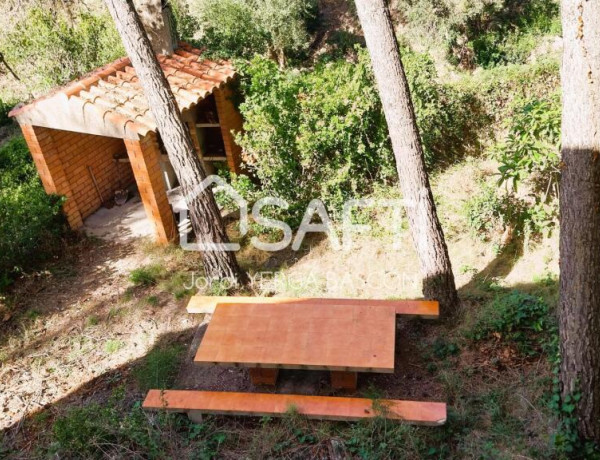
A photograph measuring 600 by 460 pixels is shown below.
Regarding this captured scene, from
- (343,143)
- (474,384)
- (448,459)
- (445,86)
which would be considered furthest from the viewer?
(445,86)

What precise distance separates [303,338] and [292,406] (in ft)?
2.16

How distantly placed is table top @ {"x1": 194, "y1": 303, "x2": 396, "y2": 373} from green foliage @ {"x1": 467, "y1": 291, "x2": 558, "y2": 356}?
1.06 meters

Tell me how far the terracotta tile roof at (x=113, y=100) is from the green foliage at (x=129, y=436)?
154 inches

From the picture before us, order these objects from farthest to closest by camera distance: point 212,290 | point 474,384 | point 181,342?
point 212,290
point 181,342
point 474,384

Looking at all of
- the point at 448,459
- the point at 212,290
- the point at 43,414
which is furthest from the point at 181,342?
the point at 448,459

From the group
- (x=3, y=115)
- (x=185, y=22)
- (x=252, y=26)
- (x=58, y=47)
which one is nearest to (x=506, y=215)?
(x=252, y=26)

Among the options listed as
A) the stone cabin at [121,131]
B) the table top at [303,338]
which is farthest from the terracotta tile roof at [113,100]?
the table top at [303,338]

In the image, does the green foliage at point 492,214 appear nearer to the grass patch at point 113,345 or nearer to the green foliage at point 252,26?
the grass patch at point 113,345

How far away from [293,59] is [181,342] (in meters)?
10.2

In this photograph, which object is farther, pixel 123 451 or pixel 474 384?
pixel 474 384

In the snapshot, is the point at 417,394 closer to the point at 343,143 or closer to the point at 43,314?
the point at 343,143

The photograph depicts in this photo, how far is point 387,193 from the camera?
331 inches

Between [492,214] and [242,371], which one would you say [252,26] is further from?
[242,371]

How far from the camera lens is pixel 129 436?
4.71m
